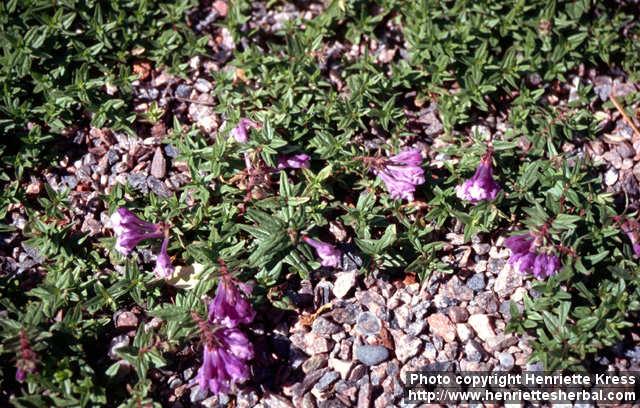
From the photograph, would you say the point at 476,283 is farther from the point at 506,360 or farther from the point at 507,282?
the point at 506,360

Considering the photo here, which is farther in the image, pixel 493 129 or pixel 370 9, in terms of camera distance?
pixel 370 9

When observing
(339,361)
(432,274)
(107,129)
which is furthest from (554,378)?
(107,129)

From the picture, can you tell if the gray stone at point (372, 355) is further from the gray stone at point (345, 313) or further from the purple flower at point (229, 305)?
the purple flower at point (229, 305)

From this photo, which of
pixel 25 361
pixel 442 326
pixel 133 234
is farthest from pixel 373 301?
pixel 25 361

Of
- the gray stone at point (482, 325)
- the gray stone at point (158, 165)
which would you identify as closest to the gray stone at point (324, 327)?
the gray stone at point (482, 325)

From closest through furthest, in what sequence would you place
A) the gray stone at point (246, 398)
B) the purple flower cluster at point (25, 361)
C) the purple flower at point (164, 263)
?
the purple flower cluster at point (25, 361)
the gray stone at point (246, 398)
the purple flower at point (164, 263)

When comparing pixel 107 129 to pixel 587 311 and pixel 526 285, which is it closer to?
pixel 526 285
